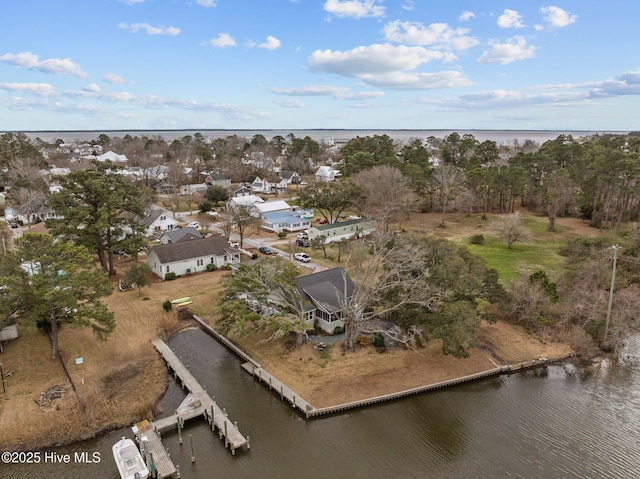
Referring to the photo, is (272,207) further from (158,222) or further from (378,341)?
(378,341)

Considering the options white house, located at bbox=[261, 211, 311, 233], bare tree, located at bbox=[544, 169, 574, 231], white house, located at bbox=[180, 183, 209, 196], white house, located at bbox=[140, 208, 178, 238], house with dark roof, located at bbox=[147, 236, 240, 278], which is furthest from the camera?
white house, located at bbox=[180, 183, 209, 196]

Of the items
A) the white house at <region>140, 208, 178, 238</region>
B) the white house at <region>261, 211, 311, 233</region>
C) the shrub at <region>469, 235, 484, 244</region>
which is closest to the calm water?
the shrub at <region>469, 235, 484, 244</region>

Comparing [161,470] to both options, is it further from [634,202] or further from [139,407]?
[634,202]

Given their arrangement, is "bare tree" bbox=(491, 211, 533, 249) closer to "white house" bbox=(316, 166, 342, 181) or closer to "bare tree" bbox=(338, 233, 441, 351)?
"bare tree" bbox=(338, 233, 441, 351)

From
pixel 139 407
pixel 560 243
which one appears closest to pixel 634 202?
pixel 560 243

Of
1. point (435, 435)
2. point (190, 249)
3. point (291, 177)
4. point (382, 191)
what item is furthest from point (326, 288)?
point (291, 177)

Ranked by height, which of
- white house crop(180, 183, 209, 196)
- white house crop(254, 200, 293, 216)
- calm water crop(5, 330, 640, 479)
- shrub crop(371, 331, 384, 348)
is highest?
white house crop(180, 183, 209, 196)

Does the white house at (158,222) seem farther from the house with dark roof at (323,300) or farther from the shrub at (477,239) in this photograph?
the shrub at (477,239)
